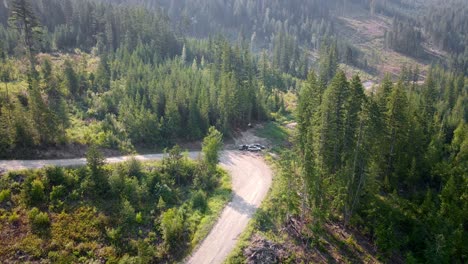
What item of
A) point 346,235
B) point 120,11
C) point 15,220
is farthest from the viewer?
point 120,11

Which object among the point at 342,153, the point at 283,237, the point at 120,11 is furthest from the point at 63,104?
the point at 120,11

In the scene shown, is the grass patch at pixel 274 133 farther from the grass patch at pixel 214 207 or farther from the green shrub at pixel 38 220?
the green shrub at pixel 38 220

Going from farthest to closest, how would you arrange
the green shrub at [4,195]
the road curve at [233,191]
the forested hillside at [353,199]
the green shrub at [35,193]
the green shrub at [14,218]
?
the forested hillside at [353,199] → the green shrub at [35,193] → the green shrub at [4,195] → the road curve at [233,191] → the green shrub at [14,218]

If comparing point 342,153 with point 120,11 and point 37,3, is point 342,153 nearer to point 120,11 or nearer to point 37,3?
point 120,11

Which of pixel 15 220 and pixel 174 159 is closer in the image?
pixel 15 220

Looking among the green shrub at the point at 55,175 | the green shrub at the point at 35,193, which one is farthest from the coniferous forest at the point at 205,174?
the green shrub at the point at 55,175

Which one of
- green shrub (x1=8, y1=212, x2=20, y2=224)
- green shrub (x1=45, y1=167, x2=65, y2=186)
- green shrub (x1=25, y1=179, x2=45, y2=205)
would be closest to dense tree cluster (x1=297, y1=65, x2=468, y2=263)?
green shrub (x1=45, y1=167, x2=65, y2=186)

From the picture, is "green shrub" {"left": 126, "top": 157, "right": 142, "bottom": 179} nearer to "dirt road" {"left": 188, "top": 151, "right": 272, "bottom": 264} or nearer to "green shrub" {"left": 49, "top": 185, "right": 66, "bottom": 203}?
"green shrub" {"left": 49, "top": 185, "right": 66, "bottom": 203}

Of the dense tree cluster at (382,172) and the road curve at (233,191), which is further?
the dense tree cluster at (382,172)

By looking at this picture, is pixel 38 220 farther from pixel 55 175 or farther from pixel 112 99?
pixel 112 99
